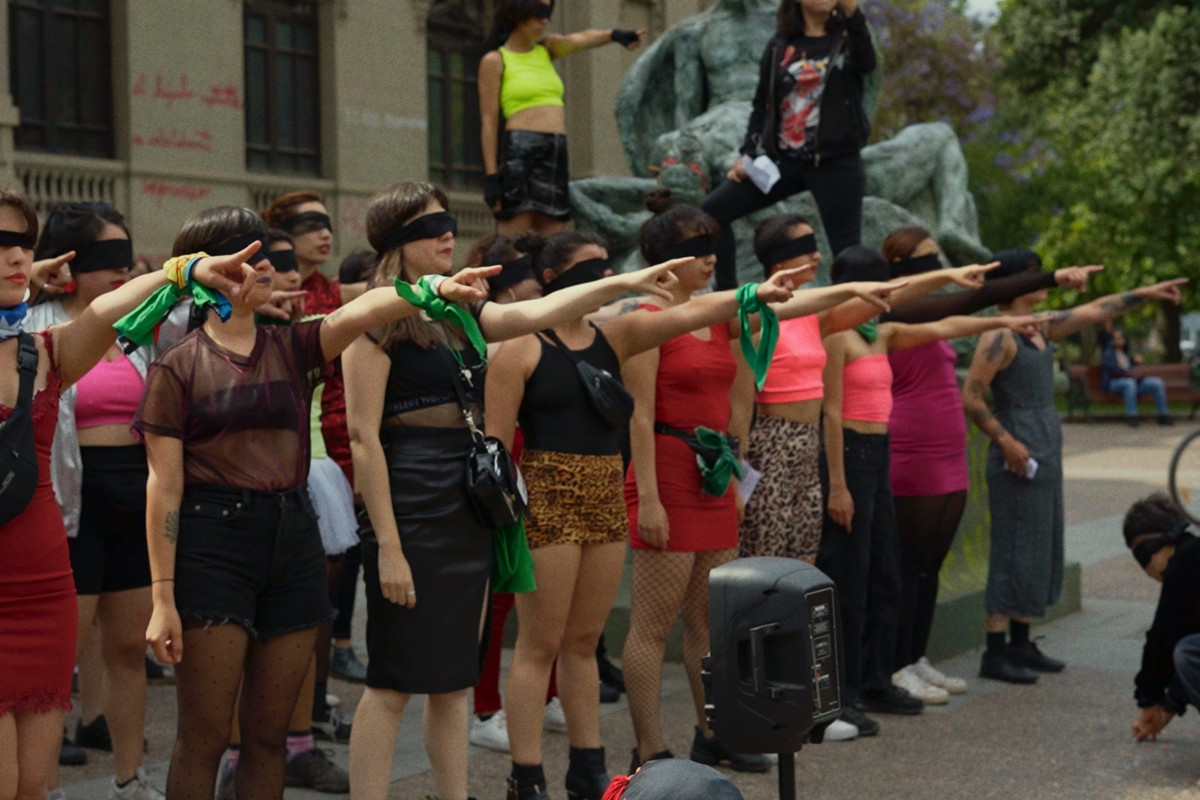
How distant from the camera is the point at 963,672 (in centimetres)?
737

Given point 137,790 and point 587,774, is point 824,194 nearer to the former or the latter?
point 587,774

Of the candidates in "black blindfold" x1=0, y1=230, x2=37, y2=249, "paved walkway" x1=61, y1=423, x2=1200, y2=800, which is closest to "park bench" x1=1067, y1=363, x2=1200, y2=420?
"paved walkway" x1=61, y1=423, x2=1200, y2=800

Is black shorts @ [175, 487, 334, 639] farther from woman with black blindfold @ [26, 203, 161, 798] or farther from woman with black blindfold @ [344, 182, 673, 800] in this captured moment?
woman with black blindfold @ [26, 203, 161, 798]

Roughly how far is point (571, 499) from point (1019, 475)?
3223 mm

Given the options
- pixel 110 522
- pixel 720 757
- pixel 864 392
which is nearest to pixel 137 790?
pixel 110 522

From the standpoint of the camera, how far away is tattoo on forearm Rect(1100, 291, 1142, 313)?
6910mm

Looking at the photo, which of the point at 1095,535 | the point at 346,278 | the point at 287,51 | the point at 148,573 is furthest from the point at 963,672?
the point at 287,51

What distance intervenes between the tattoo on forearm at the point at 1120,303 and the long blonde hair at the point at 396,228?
12.5ft

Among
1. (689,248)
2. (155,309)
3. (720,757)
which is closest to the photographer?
(155,309)

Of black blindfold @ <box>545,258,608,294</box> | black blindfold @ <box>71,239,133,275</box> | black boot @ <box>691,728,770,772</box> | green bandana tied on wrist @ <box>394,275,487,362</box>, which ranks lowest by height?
black boot @ <box>691,728,770,772</box>

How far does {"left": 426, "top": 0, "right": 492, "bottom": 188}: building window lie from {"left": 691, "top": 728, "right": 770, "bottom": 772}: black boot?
1897cm

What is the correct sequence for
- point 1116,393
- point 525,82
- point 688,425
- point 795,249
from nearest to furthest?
1. point 688,425
2. point 795,249
3. point 525,82
4. point 1116,393

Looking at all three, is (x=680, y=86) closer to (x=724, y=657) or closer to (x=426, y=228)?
(x=426, y=228)

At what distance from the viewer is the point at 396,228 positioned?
440 centimetres
